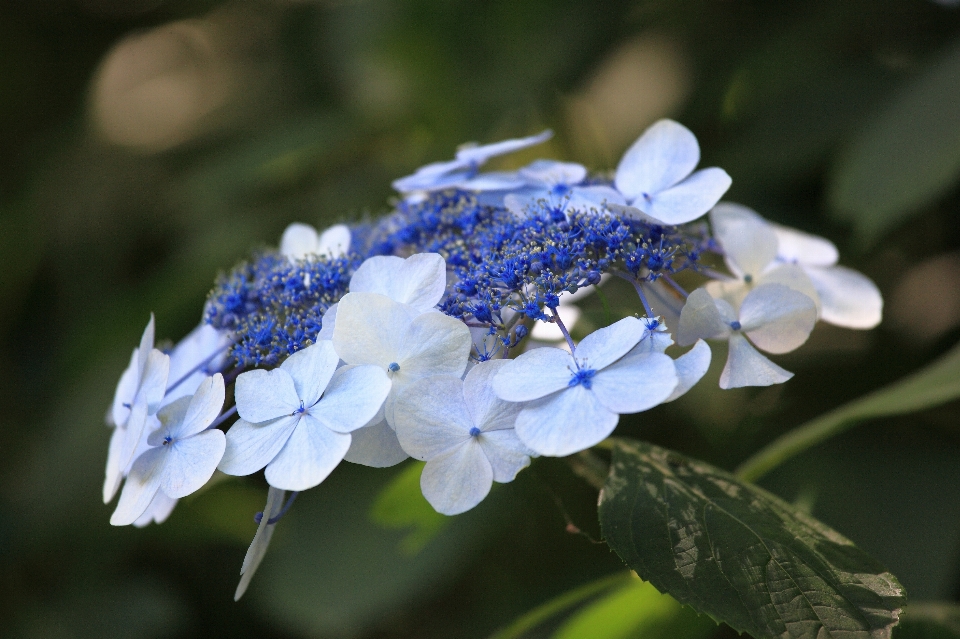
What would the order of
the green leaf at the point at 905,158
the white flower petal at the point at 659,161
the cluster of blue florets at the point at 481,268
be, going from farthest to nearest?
the green leaf at the point at 905,158
the white flower petal at the point at 659,161
the cluster of blue florets at the point at 481,268

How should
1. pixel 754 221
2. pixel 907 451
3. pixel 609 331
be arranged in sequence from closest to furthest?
pixel 609 331
pixel 754 221
pixel 907 451

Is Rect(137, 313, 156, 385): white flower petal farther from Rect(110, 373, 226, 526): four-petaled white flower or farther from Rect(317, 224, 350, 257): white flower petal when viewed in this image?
Rect(317, 224, 350, 257): white flower petal

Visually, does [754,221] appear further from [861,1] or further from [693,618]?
[861,1]

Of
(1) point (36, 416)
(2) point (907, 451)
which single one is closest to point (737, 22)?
(2) point (907, 451)

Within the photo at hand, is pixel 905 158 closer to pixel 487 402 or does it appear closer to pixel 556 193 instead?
pixel 556 193

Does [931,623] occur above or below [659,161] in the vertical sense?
below

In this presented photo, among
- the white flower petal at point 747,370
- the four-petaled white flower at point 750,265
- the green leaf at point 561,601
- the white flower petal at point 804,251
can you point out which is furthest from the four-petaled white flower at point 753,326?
the green leaf at point 561,601

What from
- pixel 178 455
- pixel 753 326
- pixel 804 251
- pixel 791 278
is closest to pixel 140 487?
pixel 178 455

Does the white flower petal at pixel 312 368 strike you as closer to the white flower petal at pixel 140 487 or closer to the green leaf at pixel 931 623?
the white flower petal at pixel 140 487
